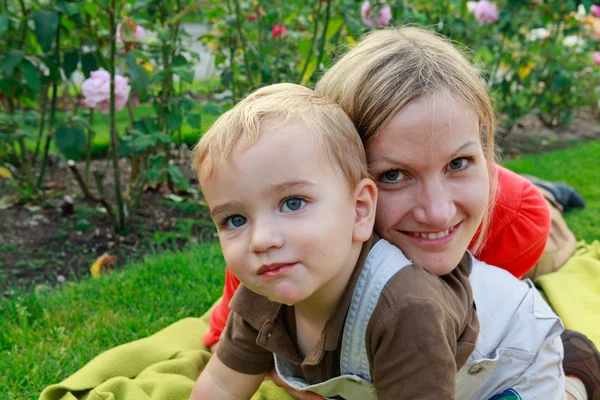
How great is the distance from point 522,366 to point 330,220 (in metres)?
0.76

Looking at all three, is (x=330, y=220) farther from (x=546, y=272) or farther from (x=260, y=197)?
(x=546, y=272)

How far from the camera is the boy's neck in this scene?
5.04ft

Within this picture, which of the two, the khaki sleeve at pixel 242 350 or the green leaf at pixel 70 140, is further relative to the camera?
the green leaf at pixel 70 140

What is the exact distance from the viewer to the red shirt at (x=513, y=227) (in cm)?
226

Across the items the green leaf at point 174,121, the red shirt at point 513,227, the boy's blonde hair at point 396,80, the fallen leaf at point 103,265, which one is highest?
the boy's blonde hair at point 396,80

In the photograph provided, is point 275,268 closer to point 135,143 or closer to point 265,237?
point 265,237

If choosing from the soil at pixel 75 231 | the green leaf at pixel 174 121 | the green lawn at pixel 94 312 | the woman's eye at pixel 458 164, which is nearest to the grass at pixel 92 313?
the green lawn at pixel 94 312

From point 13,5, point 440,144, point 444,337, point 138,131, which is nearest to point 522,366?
point 444,337

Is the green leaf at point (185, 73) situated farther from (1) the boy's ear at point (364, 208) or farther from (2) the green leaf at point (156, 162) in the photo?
(1) the boy's ear at point (364, 208)

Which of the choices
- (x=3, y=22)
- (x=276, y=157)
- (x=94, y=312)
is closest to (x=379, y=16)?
(x=3, y=22)

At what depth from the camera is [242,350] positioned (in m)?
1.78

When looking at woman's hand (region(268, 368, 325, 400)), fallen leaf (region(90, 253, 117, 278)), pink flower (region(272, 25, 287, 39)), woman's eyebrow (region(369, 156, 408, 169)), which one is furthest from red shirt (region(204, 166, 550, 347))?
pink flower (region(272, 25, 287, 39))

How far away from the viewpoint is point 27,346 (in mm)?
2504

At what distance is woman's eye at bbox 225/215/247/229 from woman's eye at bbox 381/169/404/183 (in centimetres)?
39
